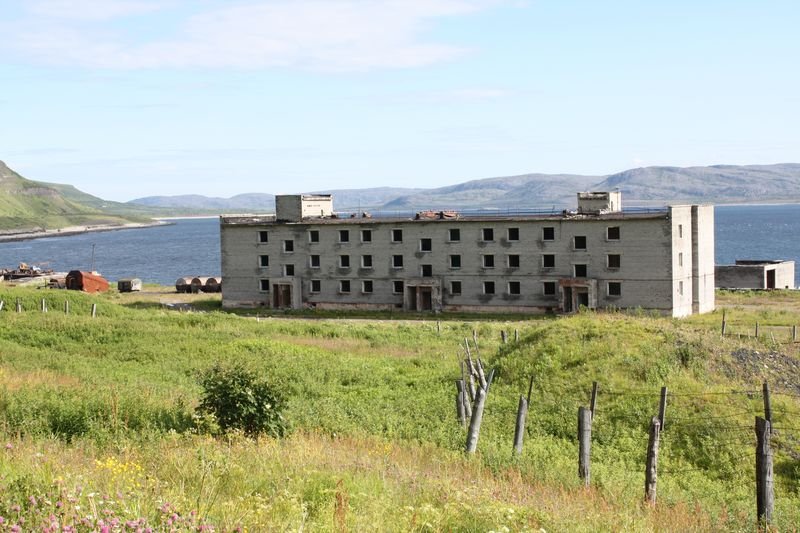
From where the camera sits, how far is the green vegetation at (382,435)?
38.8 ft

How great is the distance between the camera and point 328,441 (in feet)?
63.3

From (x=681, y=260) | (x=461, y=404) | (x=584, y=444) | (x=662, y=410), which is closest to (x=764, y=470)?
(x=584, y=444)

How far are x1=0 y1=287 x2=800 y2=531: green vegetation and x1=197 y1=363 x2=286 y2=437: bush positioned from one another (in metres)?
0.42

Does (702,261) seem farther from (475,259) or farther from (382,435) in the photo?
(382,435)

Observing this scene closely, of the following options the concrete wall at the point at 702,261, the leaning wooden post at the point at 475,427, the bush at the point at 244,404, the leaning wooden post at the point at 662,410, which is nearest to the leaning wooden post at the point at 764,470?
the leaning wooden post at the point at 475,427

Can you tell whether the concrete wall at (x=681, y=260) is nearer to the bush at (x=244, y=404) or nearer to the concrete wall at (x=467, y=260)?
the concrete wall at (x=467, y=260)

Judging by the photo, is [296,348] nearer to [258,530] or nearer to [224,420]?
[224,420]

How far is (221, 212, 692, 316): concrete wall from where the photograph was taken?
222 feet

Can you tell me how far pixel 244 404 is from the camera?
19.8m

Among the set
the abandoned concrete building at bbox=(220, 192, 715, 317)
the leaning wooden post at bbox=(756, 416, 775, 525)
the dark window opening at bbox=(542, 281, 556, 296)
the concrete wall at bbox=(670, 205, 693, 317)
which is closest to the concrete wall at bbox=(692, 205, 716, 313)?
the abandoned concrete building at bbox=(220, 192, 715, 317)

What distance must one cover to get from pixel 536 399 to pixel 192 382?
1125 centimetres

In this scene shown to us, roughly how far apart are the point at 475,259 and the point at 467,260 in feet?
2.18

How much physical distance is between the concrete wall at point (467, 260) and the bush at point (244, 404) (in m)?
51.1

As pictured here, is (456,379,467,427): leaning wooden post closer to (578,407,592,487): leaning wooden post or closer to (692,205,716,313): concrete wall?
(578,407,592,487): leaning wooden post
